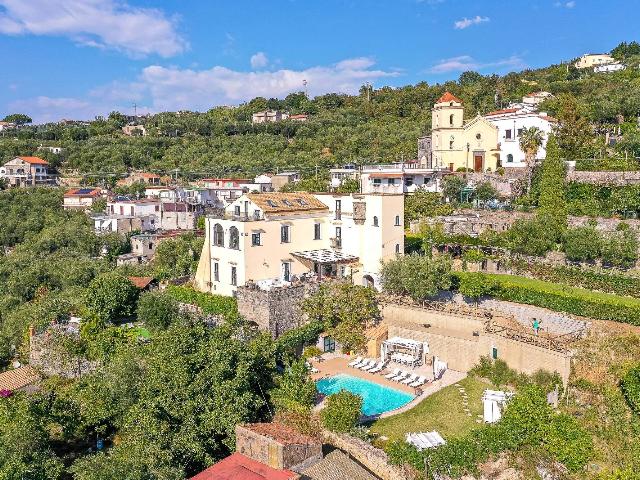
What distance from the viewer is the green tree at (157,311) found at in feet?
106

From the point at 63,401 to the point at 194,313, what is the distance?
11.1 m

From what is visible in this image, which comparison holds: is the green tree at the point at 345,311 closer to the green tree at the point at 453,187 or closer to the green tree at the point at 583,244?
the green tree at the point at 583,244

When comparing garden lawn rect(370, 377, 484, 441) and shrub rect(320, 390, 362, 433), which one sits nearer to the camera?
shrub rect(320, 390, 362, 433)

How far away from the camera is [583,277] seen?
29594 mm

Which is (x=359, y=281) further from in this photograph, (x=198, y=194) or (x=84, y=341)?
(x=198, y=194)

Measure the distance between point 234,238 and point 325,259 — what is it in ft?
17.0

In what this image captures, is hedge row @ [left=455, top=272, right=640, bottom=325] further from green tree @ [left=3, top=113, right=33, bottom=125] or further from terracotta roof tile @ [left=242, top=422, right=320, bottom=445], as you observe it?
green tree @ [left=3, top=113, right=33, bottom=125]

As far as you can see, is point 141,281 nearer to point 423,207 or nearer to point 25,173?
point 423,207

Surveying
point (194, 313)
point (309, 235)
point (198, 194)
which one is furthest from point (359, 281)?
point (198, 194)

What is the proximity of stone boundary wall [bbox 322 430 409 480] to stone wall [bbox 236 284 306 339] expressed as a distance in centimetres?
994

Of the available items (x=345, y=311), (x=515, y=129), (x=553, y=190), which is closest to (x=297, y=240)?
(x=345, y=311)

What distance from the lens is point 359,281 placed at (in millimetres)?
34312

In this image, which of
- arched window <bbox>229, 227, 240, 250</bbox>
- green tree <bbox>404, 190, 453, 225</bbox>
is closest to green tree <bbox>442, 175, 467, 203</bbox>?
green tree <bbox>404, 190, 453, 225</bbox>

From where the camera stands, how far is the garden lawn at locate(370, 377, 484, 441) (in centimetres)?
2123
